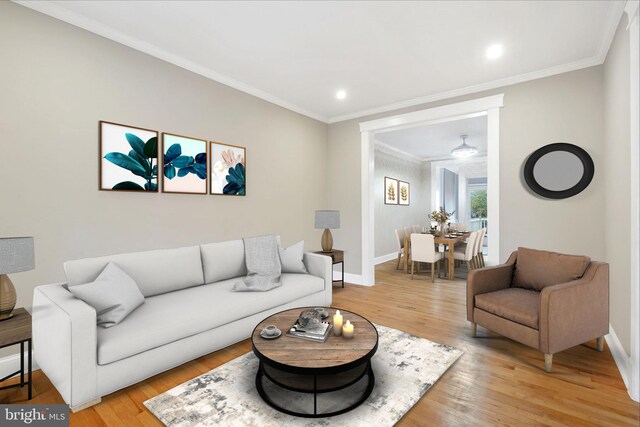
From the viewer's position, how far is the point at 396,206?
7.61 m

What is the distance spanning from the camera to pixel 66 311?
5.82ft

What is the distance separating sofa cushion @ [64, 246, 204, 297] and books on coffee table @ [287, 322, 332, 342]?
135 cm

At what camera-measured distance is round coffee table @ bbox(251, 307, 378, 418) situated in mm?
1706

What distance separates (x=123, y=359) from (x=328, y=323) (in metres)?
1.38

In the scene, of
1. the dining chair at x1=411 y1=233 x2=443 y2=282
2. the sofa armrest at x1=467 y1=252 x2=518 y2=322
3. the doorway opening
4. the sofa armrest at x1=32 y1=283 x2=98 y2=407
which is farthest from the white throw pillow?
the dining chair at x1=411 y1=233 x2=443 y2=282

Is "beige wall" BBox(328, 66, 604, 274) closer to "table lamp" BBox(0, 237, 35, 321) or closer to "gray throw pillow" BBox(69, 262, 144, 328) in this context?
"gray throw pillow" BBox(69, 262, 144, 328)

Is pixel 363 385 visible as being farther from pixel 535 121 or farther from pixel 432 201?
pixel 432 201

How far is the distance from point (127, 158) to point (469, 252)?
17.2ft

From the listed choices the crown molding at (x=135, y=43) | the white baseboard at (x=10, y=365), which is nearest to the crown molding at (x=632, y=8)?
the crown molding at (x=135, y=43)

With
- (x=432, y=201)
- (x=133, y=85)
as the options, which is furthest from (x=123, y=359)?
(x=432, y=201)

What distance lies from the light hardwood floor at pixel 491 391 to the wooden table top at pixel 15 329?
0.46 meters

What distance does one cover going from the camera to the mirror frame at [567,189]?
3.17m

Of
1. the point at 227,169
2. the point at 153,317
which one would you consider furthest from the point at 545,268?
the point at 227,169

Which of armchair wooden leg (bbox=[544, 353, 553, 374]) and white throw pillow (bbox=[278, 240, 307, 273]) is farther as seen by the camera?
white throw pillow (bbox=[278, 240, 307, 273])
